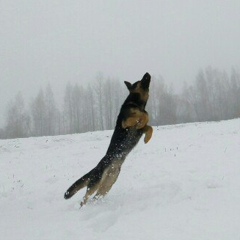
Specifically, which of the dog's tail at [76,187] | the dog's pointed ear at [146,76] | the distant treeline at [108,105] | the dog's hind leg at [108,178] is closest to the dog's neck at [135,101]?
the dog's pointed ear at [146,76]

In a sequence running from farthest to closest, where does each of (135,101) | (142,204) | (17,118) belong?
(17,118), (135,101), (142,204)

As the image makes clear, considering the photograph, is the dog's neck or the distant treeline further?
the distant treeline

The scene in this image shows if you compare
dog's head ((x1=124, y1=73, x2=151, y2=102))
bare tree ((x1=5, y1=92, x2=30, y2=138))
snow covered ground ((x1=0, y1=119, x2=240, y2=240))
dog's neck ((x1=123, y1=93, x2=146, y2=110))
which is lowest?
bare tree ((x1=5, y1=92, x2=30, y2=138))

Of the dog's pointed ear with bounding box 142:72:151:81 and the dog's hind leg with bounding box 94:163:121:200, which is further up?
the dog's pointed ear with bounding box 142:72:151:81

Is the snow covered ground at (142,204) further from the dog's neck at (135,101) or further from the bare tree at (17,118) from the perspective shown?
the bare tree at (17,118)

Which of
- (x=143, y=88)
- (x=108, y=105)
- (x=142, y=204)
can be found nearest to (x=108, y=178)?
(x=142, y=204)

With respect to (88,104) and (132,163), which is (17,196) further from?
(88,104)

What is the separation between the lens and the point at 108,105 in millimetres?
72438

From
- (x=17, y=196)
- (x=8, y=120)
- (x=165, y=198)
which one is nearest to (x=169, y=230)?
(x=165, y=198)

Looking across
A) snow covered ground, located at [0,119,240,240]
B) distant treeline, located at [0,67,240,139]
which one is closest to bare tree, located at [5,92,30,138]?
distant treeline, located at [0,67,240,139]

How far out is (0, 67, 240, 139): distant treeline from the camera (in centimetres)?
7041

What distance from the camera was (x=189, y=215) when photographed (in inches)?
184

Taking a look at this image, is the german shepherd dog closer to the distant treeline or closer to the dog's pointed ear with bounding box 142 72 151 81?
the dog's pointed ear with bounding box 142 72 151 81

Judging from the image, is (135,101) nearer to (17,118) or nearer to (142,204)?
(142,204)
